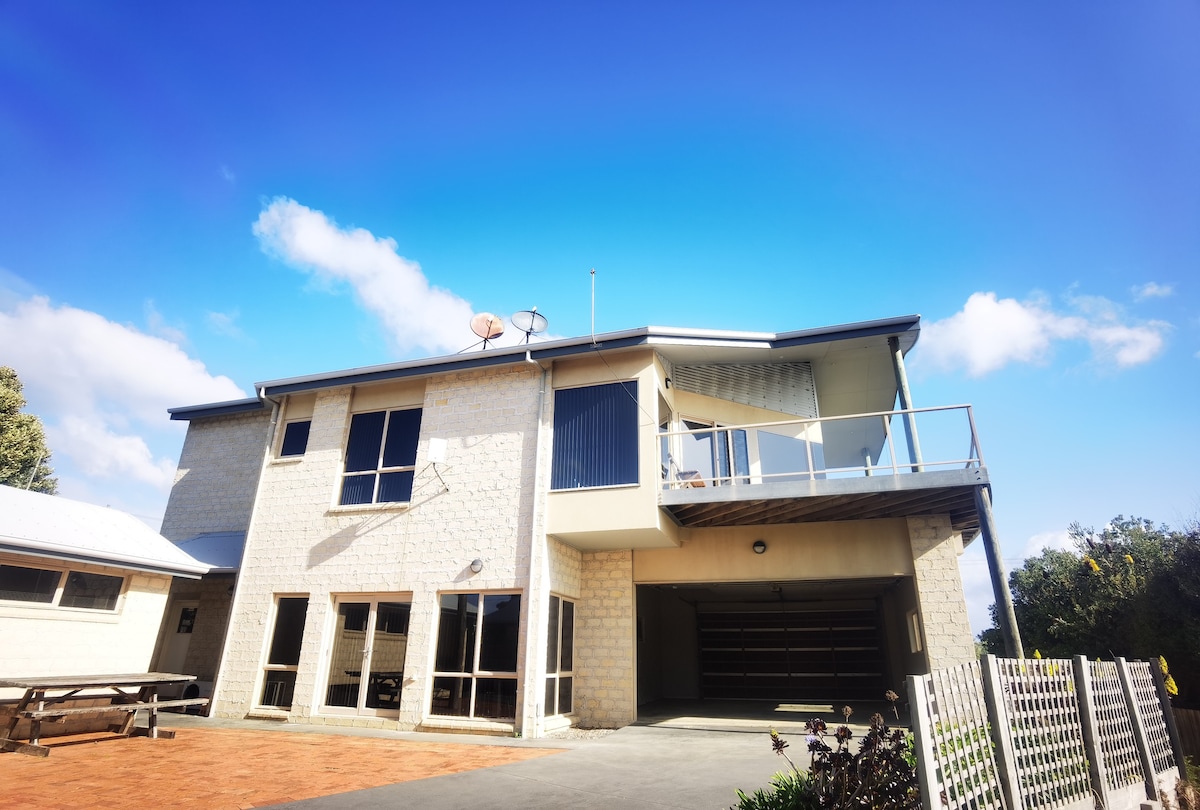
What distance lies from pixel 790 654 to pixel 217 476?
15633mm

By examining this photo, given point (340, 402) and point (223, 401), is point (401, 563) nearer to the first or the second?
point (340, 402)

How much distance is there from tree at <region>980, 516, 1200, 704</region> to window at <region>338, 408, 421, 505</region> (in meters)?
14.1

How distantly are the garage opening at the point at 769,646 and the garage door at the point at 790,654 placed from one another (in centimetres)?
3

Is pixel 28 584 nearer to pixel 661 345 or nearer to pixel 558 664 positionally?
pixel 558 664

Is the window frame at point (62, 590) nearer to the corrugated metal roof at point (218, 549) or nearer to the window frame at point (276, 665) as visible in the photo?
the corrugated metal roof at point (218, 549)

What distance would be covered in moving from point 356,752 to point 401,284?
23.3ft

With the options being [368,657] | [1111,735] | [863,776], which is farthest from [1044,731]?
[368,657]

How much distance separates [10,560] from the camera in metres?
8.57

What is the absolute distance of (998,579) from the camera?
8.48 metres

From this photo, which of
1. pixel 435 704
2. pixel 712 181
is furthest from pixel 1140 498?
pixel 435 704

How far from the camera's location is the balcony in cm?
950

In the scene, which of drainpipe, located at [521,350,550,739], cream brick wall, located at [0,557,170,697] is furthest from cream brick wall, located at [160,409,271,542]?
drainpipe, located at [521,350,550,739]

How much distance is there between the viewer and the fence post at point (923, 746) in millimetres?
3588

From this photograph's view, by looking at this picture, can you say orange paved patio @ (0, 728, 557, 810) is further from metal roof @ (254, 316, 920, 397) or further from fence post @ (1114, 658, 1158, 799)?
fence post @ (1114, 658, 1158, 799)
